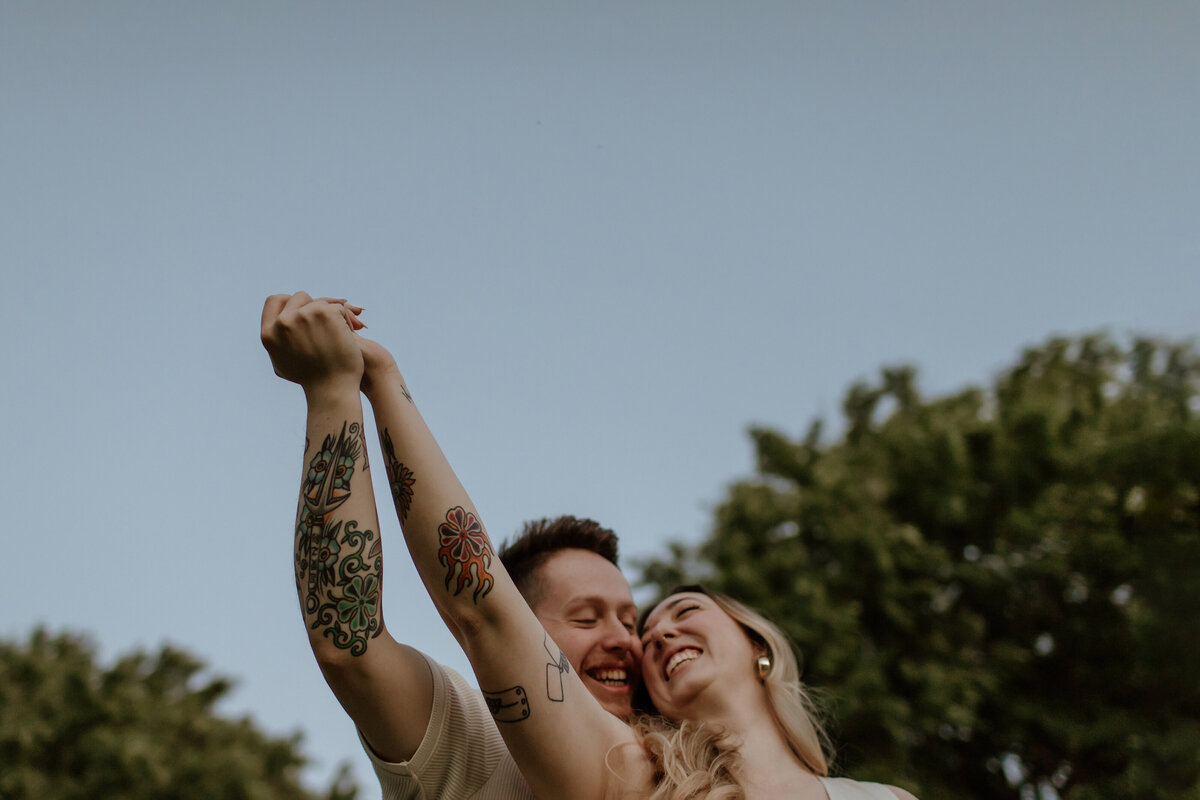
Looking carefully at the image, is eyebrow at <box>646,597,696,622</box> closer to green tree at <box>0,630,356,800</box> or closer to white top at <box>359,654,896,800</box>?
white top at <box>359,654,896,800</box>

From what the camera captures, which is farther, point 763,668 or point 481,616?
point 763,668

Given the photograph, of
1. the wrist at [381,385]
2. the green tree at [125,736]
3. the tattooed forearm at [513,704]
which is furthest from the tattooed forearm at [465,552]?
the green tree at [125,736]

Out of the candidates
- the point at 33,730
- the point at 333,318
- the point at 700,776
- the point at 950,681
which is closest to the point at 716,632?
the point at 700,776

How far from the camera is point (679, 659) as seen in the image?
3090 millimetres

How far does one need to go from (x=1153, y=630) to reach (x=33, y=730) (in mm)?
22493

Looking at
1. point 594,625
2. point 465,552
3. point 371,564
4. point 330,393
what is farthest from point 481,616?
point 594,625

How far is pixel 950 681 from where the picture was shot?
12.4 m

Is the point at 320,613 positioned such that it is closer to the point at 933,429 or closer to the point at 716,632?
the point at 716,632

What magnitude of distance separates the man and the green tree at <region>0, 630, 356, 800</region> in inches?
896

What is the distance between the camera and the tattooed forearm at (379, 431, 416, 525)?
2318mm

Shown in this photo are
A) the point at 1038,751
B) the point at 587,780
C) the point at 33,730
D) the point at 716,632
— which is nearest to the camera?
the point at 587,780

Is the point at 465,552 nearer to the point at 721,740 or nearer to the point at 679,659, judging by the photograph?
the point at 721,740

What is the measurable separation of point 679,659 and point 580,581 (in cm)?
42

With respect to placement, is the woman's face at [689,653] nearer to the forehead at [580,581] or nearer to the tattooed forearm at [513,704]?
the forehead at [580,581]
